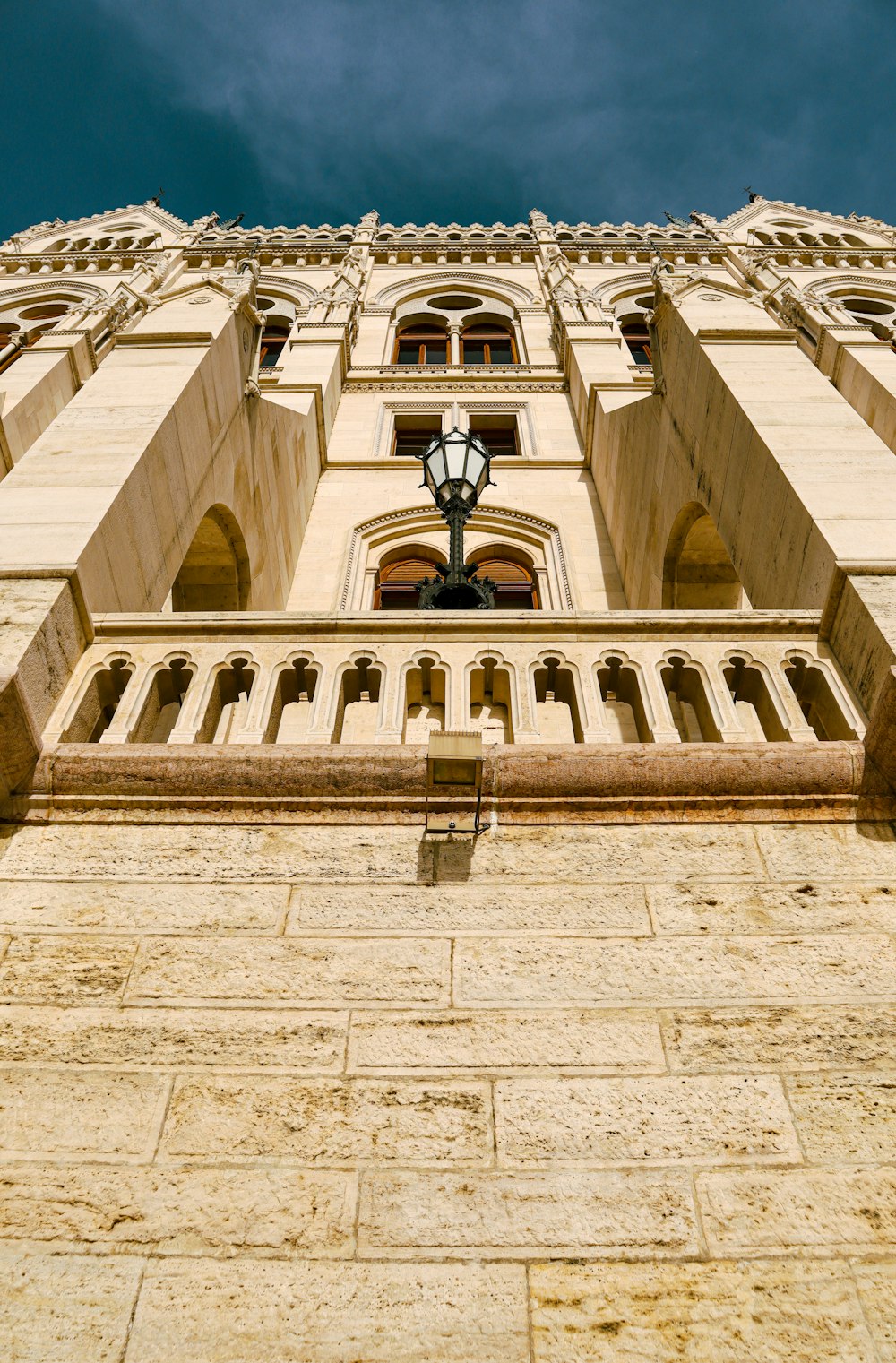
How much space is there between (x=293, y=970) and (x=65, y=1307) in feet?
4.35

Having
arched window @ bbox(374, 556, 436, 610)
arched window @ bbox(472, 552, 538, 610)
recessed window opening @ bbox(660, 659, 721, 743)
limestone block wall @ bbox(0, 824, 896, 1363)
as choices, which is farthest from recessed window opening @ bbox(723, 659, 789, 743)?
arched window @ bbox(374, 556, 436, 610)

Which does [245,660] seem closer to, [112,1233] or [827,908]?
[112,1233]

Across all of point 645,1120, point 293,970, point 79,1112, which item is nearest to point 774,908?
point 645,1120

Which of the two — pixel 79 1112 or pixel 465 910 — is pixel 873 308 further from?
pixel 79 1112

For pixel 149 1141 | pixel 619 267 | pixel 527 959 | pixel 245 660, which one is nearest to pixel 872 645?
pixel 527 959

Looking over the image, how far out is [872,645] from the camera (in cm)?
476

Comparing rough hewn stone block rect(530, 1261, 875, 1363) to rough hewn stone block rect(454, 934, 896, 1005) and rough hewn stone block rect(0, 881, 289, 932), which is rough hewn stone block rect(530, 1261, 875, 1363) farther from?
rough hewn stone block rect(0, 881, 289, 932)

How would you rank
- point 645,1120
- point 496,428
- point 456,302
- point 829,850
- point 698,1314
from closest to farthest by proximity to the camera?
point 698,1314 → point 645,1120 → point 829,850 → point 496,428 → point 456,302

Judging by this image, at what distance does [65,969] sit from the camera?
3.78 m

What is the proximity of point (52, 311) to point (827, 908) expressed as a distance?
19695mm

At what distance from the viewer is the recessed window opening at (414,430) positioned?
1500cm

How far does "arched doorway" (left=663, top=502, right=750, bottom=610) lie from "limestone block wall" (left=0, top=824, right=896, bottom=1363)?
19.6 feet

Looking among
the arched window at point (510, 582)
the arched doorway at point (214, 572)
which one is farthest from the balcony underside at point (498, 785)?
the arched window at point (510, 582)

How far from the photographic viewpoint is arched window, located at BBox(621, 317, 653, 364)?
18.5 meters
